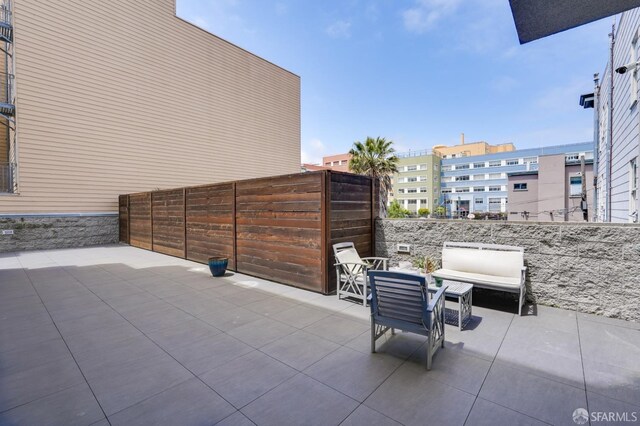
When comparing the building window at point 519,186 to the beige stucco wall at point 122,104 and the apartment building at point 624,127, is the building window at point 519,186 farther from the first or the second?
the beige stucco wall at point 122,104

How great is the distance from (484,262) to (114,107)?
46.8 ft

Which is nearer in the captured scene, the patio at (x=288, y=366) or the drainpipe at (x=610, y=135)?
the patio at (x=288, y=366)

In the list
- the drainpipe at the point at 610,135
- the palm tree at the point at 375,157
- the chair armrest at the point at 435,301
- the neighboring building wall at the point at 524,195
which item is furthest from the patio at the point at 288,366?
the neighboring building wall at the point at 524,195

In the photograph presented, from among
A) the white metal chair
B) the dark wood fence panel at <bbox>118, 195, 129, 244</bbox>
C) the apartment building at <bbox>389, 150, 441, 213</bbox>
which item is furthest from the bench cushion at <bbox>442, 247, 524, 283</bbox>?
the apartment building at <bbox>389, 150, 441, 213</bbox>

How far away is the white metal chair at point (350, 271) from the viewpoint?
15.1 ft

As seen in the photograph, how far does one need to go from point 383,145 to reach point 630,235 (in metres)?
20.2

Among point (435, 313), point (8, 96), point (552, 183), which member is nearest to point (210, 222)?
point (435, 313)

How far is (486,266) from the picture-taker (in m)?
4.42

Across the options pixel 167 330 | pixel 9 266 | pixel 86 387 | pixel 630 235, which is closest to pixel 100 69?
pixel 9 266

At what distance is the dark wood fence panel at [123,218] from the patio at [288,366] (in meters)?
7.50

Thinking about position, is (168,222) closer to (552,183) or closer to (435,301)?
(435,301)

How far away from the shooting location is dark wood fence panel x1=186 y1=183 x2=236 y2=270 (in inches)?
273

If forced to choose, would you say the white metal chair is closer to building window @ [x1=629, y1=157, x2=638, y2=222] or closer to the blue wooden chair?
the blue wooden chair

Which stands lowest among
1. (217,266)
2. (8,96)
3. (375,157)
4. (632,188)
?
(217,266)
